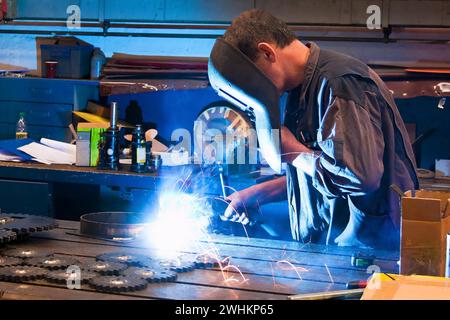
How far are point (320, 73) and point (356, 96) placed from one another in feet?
0.63

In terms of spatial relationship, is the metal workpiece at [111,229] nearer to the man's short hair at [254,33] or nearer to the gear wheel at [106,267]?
the gear wheel at [106,267]

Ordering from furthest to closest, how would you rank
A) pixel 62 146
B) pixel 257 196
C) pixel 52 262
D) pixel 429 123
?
pixel 429 123
pixel 62 146
pixel 257 196
pixel 52 262

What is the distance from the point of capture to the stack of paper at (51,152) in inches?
195

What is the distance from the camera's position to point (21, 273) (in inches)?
88.6

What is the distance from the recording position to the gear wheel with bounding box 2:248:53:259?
8.11ft

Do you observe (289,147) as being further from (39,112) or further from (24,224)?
(39,112)

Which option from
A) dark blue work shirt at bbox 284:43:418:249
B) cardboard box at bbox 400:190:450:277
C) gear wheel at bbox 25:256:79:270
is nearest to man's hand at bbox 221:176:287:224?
dark blue work shirt at bbox 284:43:418:249

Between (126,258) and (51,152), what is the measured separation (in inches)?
107

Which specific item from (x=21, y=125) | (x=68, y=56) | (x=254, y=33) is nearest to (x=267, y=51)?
(x=254, y=33)

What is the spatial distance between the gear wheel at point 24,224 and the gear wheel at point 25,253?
0.12 meters

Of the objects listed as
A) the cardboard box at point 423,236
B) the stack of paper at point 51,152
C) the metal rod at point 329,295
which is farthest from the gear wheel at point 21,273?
the stack of paper at point 51,152

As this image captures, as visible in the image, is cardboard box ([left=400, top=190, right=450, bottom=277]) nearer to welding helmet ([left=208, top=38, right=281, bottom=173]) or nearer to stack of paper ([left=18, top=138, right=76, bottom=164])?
welding helmet ([left=208, top=38, right=281, bottom=173])

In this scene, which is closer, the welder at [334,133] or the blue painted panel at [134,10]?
the welder at [334,133]
